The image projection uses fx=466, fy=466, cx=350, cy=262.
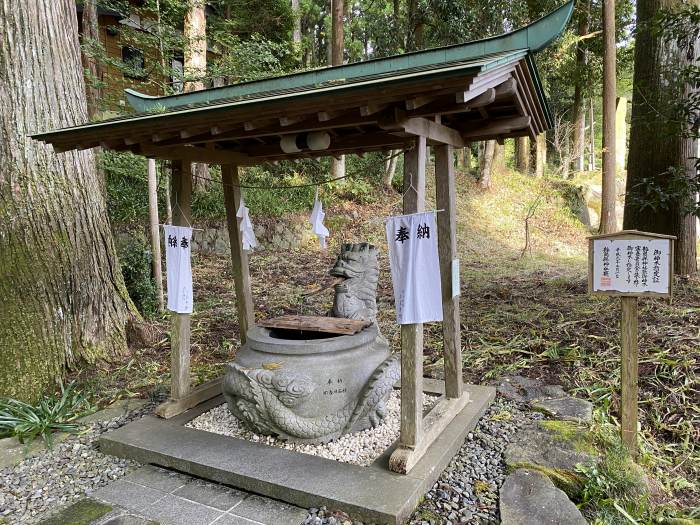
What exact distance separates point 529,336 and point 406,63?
143 inches

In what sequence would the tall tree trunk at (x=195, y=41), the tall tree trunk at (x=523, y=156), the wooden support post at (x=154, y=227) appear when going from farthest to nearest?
1. the tall tree trunk at (x=523, y=156)
2. the tall tree trunk at (x=195, y=41)
3. the wooden support post at (x=154, y=227)

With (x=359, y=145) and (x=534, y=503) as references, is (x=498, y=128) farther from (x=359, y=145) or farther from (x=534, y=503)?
(x=534, y=503)

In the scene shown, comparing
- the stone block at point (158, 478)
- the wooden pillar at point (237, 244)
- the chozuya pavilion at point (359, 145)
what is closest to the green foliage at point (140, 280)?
the wooden pillar at point (237, 244)

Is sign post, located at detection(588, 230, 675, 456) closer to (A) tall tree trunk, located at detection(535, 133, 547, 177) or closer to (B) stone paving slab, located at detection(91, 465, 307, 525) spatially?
(B) stone paving slab, located at detection(91, 465, 307, 525)

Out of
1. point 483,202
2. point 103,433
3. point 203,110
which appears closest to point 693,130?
point 203,110

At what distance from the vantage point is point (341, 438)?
3.56 metres

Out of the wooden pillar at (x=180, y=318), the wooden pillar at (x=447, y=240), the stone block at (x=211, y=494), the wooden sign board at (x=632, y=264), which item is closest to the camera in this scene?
the stone block at (x=211, y=494)

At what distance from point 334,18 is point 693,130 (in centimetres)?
914

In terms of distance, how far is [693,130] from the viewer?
5258 millimetres

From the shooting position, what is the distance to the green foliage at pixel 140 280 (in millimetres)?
6496

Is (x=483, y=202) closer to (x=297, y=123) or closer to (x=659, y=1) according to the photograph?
(x=659, y=1)

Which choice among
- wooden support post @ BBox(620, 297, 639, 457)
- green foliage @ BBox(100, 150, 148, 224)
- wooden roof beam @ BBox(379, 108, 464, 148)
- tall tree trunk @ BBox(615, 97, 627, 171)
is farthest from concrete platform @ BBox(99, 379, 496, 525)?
tall tree trunk @ BBox(615, 97, 627, 171)

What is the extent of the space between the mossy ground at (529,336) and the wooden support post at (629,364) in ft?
1.12

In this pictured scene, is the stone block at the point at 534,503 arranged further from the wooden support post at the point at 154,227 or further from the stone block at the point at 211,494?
the wooden support post at the point at 154,227
